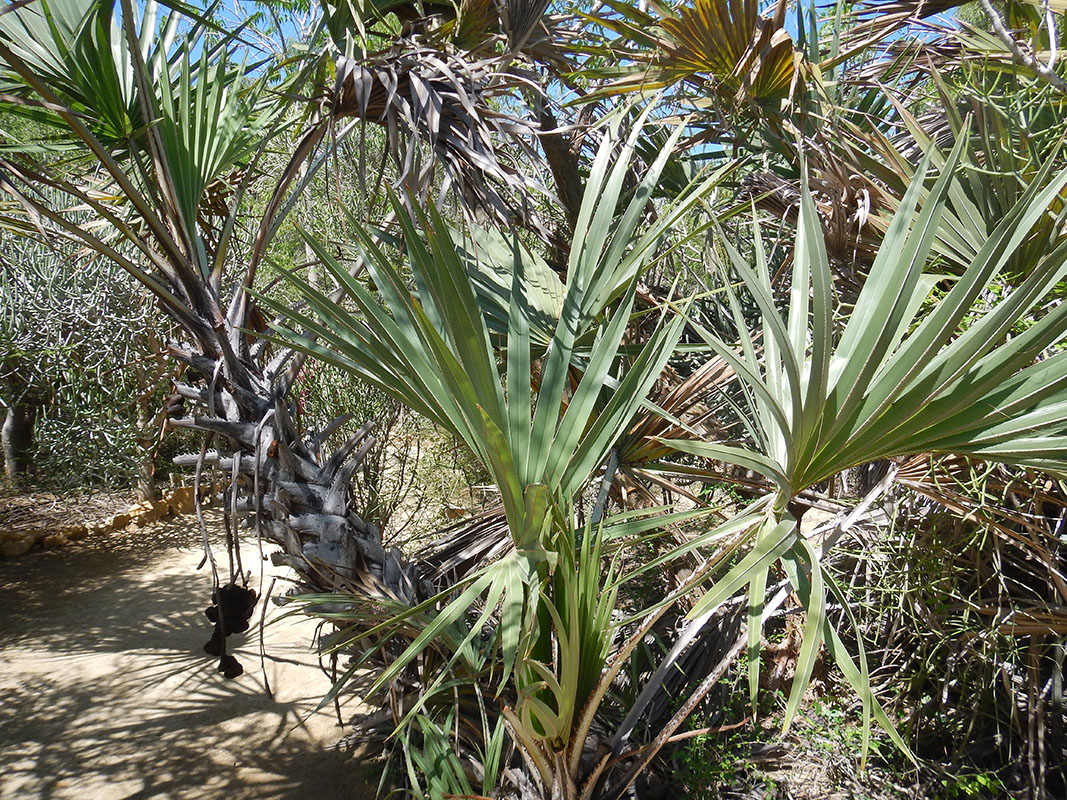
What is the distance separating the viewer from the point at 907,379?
1264mm

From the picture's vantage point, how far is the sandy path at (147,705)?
9.09 feet

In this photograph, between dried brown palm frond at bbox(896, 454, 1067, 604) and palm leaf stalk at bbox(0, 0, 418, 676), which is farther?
palm leaf stalk at bbox(0, 0, 418, 676)

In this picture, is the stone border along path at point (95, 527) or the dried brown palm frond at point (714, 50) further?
the stone border along path at point (95, 527)

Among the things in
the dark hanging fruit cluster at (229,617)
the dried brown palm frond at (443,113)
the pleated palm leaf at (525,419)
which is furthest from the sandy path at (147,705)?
the dried brown palm frond at (443,113)

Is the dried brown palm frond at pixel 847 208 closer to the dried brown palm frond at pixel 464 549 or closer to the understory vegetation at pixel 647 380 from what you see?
the understory vegetation at pixel 647 380

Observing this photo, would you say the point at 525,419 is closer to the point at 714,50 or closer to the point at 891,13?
the point at 714,50

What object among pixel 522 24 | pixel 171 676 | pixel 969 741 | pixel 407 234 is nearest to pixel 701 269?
pixel 522 24

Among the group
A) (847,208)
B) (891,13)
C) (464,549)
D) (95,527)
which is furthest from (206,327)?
(95,527)

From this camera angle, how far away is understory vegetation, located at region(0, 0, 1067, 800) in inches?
51.5

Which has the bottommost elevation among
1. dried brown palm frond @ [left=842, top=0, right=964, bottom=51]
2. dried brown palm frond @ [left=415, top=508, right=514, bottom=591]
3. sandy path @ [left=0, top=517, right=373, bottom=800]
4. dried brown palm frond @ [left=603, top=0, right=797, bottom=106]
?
sandy path @ [left=0, top=517, right=373, bottom=800]

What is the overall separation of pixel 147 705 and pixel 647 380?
3.05 m

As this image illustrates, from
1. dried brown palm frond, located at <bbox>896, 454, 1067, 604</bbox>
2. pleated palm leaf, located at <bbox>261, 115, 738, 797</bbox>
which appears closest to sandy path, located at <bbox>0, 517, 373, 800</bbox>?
pleated palm leaf, located at <bbox>261, 115, 738, 797</bbox>

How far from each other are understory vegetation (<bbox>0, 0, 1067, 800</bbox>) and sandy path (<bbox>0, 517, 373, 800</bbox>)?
0.70 meters

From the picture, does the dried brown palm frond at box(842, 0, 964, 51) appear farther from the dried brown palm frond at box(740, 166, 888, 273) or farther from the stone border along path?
the stone border along path
